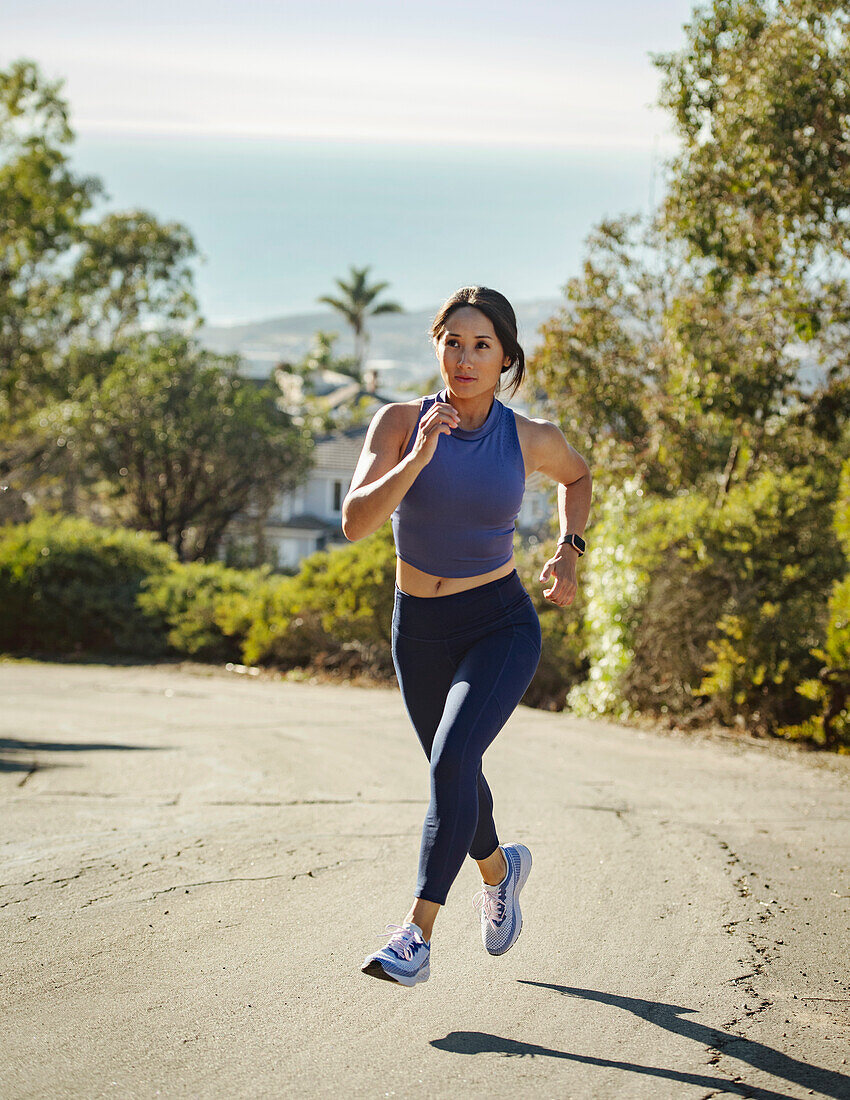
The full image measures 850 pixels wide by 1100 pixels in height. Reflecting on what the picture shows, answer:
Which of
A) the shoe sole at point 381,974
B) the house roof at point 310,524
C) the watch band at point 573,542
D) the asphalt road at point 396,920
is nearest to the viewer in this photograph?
the asphalt road at point 396,920

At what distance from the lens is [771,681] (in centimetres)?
919

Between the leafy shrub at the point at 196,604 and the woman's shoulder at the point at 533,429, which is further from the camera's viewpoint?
the leafy shrub at the point at 196,604

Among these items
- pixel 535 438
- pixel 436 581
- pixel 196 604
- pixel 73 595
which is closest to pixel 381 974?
pixel 436 581

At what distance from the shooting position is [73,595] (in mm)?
15188

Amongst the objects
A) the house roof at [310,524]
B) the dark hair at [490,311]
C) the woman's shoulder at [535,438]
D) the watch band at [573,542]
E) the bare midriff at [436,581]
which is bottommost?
the house roof at [310,524]

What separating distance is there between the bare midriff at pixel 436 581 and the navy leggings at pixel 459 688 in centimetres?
2

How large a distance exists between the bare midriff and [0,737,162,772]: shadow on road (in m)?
4.45

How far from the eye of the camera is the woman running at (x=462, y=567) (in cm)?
351

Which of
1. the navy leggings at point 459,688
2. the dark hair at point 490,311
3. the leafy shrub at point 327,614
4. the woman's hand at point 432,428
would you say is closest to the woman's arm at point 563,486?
the navy leggings at point 459,688

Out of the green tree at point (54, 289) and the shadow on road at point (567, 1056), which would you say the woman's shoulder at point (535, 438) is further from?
the green tree at point (54, 289)

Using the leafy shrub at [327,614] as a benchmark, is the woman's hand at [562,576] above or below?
above

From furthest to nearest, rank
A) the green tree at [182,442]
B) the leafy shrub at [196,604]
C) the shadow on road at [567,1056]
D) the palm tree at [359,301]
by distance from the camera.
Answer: the palm tree at [359,301] < the green tree at [182,442] < the leafy shrub at [196,604] < the shadow on road at [567,1056]

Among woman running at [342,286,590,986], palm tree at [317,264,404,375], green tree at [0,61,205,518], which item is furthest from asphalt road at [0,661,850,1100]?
palm tree at [317,264,404,375]

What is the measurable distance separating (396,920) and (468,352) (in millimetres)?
2116
